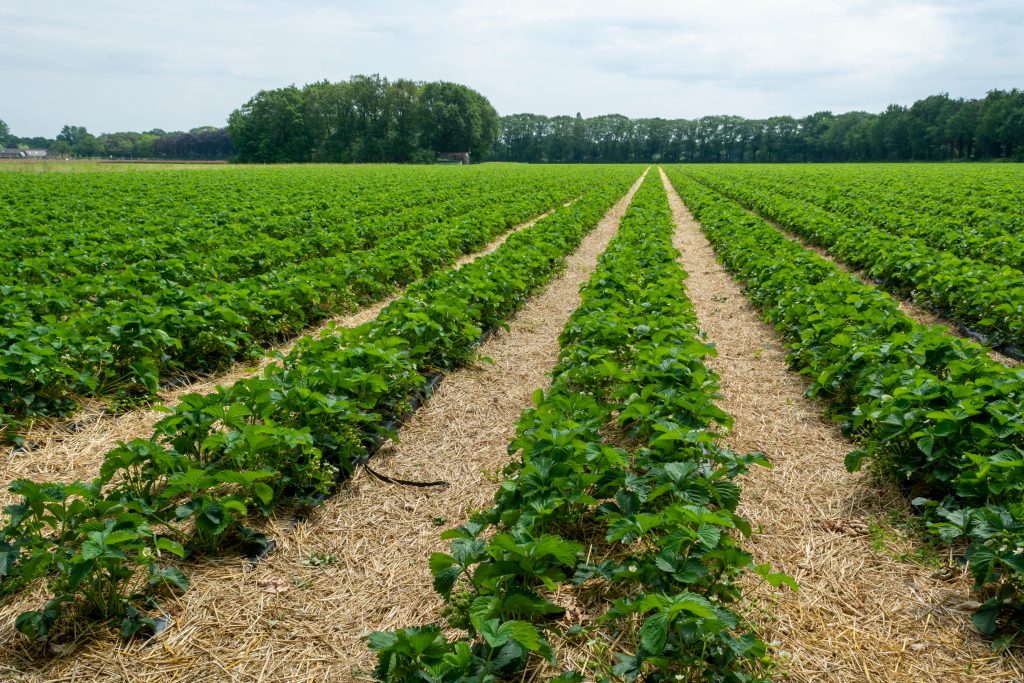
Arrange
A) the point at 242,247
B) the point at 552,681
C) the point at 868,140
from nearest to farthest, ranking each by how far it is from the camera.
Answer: the point at 552,681 < the point at 242,247 < the point at 868,140

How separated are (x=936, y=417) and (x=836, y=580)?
1.29m

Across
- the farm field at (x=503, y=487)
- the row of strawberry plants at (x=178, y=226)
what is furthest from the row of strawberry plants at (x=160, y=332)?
the row of strawberry plants at (x=178, y=226)

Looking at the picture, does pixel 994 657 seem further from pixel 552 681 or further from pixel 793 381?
pixel 793 381

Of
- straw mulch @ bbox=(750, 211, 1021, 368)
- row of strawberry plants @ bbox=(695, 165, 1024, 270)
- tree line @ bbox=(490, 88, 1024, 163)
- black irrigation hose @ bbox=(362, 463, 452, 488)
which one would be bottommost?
black irrigation hose @ bbox=(362, 463, 452, 488)

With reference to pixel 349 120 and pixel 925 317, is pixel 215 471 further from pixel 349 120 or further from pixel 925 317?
pixel 349 120

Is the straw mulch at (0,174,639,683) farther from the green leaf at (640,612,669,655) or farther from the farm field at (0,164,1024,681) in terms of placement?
the green leaf at (640,612,669,655)

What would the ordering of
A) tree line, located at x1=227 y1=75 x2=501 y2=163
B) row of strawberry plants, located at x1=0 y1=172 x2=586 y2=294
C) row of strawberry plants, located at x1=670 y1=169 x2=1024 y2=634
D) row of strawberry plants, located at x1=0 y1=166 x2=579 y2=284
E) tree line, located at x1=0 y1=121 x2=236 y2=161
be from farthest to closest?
1. tree line, located at x1=0 y1=121 x2=236 y2=161
2. tree line, located at x1=227 y1=75 x2=501 y2=163
3. row of strawberry plants, located at x1=0 y1=166 x2=579 y2=284
4. row of strawberry plants, located at x1=0 y1=172 x2=586 y2=294
5. row of strawberry plants, located at x1=670 y1=169 x2=1024 y2=634

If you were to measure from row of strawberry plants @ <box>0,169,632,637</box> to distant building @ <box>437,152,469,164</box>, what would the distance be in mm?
84220

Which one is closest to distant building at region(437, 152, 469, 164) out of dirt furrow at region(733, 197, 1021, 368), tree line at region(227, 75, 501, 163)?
tree line at region(227, 75, 501, 163)

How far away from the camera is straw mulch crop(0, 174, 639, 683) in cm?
273

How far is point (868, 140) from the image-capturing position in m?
102

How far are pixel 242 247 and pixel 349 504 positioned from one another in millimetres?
8620

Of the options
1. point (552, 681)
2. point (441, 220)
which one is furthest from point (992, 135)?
point (552, 681)

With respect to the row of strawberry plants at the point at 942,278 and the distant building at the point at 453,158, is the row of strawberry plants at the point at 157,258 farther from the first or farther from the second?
the distant building at the point at 453,158
